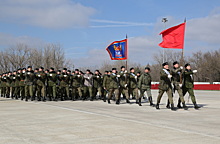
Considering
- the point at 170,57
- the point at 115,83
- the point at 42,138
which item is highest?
the point at 170,57

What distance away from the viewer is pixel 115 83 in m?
16.0

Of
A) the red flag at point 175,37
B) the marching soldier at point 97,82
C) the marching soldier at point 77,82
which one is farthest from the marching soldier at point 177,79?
the marching soldier at point 77,82

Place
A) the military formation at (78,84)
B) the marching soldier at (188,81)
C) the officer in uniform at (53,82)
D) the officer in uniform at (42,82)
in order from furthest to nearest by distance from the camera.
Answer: the officer in uniform at (53,82) → the officer in uniform at (42,82) → the military formation at (78,84) → the marching soldier at (188,81)

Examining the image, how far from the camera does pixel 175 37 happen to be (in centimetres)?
1586

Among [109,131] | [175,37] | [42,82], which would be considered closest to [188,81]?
[175,37]

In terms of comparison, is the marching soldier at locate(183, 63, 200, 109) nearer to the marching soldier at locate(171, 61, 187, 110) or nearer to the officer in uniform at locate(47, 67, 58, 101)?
the marching soldier at locate(171, 61, 187, 110)

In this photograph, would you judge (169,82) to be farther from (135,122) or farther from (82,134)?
(82,134)

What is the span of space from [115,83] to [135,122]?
22.7 feet

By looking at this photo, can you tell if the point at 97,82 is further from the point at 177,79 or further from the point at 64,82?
the point at 177,79

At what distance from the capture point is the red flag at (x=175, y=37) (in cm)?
1566

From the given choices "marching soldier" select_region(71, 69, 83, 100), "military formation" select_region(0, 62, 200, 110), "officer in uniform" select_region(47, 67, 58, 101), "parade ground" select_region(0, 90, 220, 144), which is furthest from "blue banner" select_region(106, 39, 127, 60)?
"parade ground" select_region(0, 90, 220, 144)

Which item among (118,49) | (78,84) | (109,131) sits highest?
(118,49)

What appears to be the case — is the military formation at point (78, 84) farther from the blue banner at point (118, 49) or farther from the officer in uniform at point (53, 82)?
the blue banner at point (118, 49)

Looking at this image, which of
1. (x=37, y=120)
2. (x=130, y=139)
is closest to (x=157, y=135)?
(x=130, y=139)
